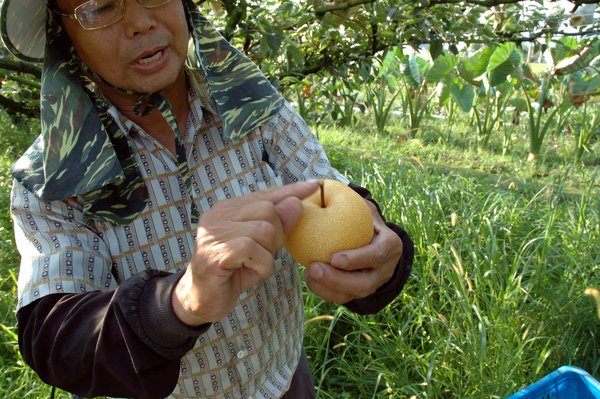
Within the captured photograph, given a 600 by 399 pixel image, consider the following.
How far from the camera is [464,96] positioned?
6438 millimetres

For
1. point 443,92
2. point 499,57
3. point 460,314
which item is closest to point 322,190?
point 460,314

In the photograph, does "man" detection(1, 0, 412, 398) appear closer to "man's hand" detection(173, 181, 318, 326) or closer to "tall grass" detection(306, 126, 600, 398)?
"man's hand" detection(173, 181, 318, 326)

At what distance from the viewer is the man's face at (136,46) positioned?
1164mm

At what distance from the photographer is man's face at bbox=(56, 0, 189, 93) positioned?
1164mm

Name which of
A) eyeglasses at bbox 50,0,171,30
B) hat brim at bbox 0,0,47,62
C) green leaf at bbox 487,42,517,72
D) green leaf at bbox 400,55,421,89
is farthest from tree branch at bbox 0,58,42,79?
green leaf at bbox 400,55,421,89

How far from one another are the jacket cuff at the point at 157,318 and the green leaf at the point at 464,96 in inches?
233

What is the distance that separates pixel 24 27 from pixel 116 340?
75 centimetres

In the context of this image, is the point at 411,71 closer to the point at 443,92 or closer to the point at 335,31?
the point at 443,92

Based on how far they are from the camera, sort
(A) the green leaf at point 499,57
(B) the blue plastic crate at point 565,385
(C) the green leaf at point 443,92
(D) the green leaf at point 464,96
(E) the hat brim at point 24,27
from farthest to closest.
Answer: (C) the green leaf at point 443,92 → (D) the green leaf at point 464,96 → (A) the green leaf at point 499,57 → (B) the blue plastic crate at point 565,385 → (E) the hat brim at point 24,27

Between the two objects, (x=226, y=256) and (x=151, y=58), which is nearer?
(x=226, y=256)

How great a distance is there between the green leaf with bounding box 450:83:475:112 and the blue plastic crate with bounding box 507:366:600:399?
5.22m

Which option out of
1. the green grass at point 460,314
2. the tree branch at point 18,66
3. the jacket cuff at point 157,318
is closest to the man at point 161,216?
the jacket cuff at point 157,318

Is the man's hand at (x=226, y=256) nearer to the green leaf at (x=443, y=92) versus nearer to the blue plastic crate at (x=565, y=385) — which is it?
the blue plastic crate at (x=565, y=385)

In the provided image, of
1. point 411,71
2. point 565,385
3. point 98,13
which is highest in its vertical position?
point 98,13
